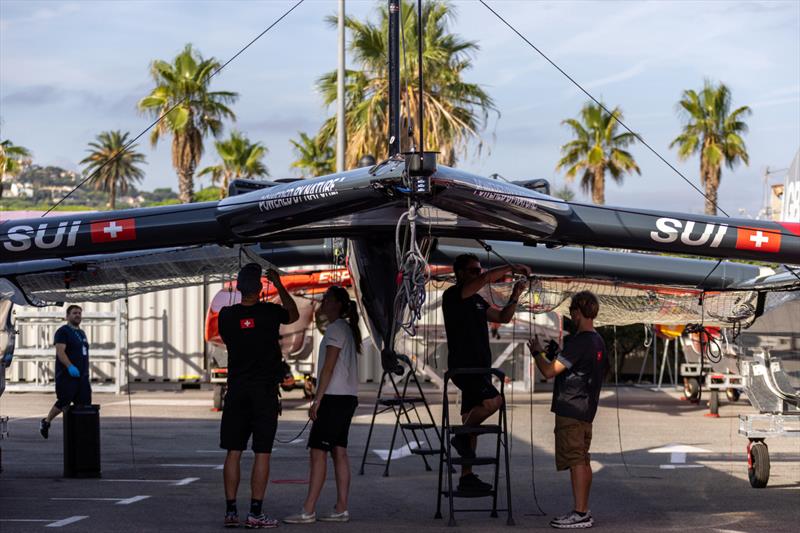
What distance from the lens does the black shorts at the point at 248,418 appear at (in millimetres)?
8648

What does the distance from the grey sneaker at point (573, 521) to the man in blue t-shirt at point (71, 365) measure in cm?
746

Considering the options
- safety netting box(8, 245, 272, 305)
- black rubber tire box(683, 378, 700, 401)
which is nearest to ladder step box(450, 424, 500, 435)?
safety netting box(8, 245, 272, 305)

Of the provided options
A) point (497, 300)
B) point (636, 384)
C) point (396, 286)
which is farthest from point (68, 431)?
point (636, 384)

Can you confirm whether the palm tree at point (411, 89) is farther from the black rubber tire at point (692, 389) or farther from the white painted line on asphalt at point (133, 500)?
the white painted line on asphalt at point (133, 500)

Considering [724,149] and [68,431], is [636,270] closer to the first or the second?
[68,431]

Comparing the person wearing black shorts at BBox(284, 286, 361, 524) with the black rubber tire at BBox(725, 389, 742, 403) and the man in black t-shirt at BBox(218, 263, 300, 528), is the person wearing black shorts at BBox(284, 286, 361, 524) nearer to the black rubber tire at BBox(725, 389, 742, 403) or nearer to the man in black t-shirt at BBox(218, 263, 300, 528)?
the man in black t-shirt at BBox(218, 263, 300, 528)

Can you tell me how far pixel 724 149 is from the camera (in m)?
38.0

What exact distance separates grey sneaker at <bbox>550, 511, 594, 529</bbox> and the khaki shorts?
39cm

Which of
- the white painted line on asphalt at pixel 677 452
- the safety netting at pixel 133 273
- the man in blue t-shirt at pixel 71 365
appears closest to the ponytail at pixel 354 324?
the safety netting at pixel 133 273

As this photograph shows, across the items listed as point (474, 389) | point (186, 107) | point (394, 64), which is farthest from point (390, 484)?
point (186, 107)

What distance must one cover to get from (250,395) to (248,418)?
0.66 feet

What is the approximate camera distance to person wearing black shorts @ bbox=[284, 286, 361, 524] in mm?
8820

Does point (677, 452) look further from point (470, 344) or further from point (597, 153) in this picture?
point (597, 153)

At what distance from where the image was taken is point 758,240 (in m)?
9.51
